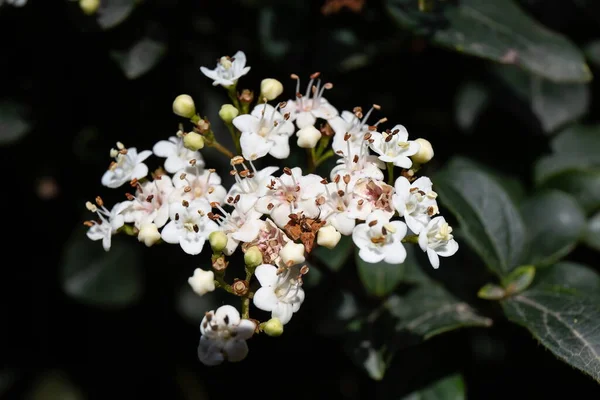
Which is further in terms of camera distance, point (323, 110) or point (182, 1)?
point (182, 1)

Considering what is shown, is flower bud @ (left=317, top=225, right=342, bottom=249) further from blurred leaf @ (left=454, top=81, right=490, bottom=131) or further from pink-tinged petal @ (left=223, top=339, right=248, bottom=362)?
blurred leaf @ (left=454, top=81, right=490, bottom=131)

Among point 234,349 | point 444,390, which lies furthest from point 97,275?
point 444,390

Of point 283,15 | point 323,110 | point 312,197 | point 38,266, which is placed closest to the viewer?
point 312,197

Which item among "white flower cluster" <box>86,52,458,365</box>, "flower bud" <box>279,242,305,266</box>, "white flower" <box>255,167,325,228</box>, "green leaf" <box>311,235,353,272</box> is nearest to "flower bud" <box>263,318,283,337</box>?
"white flower cluster" <box>86,52,458,365</box>

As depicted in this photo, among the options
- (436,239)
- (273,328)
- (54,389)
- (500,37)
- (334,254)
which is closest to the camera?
(273,328)

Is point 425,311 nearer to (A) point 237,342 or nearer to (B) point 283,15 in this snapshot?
(A) point 237,342

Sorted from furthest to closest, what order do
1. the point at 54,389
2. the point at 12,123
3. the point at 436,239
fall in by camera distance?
the point at 54,389
the point at 12,123
the point at 436,239

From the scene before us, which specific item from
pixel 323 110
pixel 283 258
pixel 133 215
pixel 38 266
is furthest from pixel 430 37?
pixel 38 266

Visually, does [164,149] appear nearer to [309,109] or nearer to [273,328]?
[309,109]
